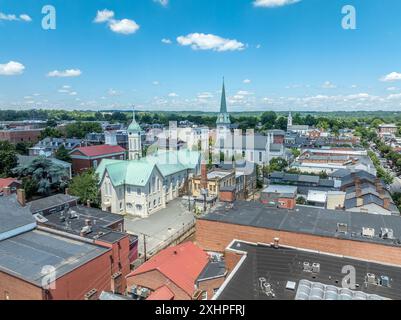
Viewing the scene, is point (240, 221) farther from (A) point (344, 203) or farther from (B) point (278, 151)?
(B) point (278, 151)

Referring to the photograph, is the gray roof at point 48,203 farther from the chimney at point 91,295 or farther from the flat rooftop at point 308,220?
the flat rooftop at point 308,220

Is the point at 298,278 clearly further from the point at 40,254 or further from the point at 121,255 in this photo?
the point at 40,254

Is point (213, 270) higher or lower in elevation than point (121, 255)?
higher

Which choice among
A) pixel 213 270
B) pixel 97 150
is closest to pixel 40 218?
pixel 213 270

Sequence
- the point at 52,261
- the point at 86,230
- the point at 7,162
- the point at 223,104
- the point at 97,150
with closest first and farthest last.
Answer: the point at 52,261
the point at 86,230
the point at 7,162
the point at 97,150
the point at 223,104

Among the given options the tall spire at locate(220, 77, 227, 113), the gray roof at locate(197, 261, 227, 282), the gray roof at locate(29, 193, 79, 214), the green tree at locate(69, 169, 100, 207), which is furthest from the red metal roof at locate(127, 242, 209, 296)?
the tall spire at locate(220, 77, 227, 113)

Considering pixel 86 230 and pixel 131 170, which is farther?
pixel 131 170

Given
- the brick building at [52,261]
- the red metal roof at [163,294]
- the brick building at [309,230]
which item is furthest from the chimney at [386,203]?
the brick building at [52,261]

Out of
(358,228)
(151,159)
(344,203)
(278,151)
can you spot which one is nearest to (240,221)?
(358,228)
